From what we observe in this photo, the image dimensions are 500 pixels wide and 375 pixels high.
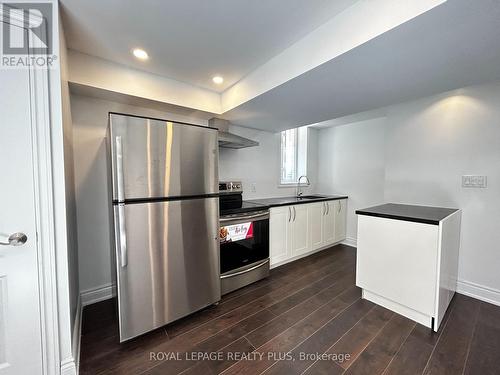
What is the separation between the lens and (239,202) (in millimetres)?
2732

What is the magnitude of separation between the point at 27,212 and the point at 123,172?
0.53 metres

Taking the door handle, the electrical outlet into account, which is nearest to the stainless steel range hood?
the door handle

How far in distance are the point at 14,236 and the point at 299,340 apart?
199 centimetres

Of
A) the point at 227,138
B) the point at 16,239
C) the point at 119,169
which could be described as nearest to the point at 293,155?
the point at 227,138

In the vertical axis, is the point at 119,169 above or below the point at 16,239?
above

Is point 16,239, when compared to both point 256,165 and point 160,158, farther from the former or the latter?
point 256,165

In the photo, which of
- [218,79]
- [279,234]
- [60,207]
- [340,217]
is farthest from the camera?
[340,217]

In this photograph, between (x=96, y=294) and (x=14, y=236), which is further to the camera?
(x=96, y=294)

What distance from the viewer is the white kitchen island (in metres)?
1.70

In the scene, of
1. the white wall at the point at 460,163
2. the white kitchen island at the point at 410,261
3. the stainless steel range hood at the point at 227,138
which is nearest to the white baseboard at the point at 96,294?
the stainless steel range hood at the point at 227,138

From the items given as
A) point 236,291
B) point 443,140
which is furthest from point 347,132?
point 236,291

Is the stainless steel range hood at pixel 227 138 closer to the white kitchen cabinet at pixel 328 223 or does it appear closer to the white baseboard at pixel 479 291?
the white kitchen cabinet at pixel 328 223

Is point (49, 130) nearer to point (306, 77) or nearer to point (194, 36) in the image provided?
point (194, 36)

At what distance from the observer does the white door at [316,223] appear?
3246mm
